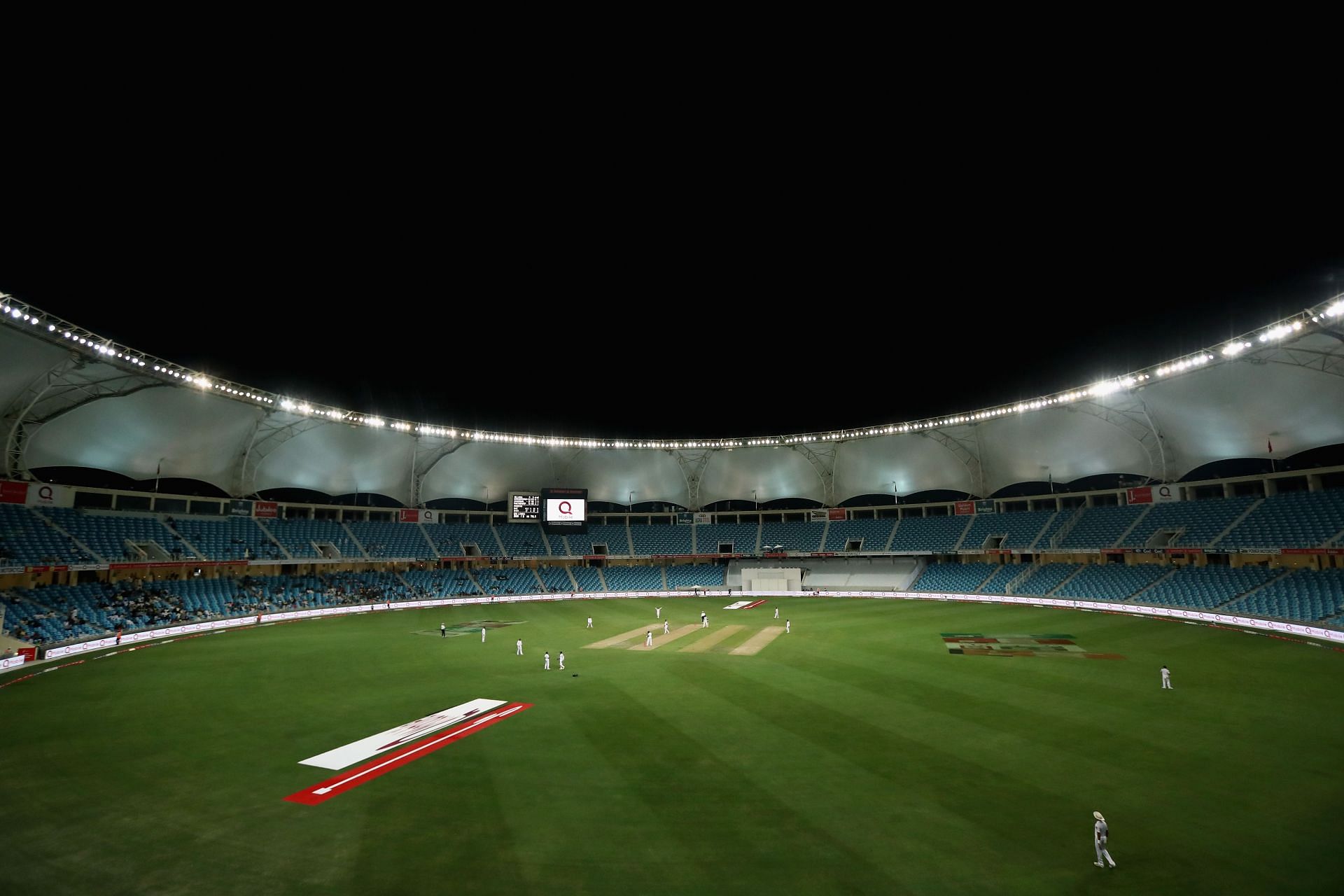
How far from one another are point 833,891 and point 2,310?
135ft

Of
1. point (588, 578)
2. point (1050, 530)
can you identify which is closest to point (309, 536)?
point (588, 578)

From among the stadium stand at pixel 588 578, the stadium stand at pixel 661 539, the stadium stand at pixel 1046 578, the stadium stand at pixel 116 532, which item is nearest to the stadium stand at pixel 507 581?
the stadium stand at pixel 588 578

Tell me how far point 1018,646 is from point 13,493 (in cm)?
6226

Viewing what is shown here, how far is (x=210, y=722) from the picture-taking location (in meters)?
18.9

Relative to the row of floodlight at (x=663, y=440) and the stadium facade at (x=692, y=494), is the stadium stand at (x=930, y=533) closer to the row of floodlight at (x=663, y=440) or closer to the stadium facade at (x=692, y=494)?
the stadium facade at (x=692, y=494)

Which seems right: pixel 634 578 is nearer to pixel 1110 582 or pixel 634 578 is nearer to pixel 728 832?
pixel 1110 582

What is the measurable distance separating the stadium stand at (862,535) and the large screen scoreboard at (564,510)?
29.2 metres

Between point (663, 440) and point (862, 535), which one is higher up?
point (663, 440)

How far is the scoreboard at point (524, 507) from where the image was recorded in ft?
216

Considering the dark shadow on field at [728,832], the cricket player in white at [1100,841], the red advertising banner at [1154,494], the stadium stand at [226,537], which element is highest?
the red advertising banner at [1154,494]

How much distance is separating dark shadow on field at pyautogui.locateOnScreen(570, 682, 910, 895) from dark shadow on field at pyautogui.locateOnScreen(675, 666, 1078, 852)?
300cm

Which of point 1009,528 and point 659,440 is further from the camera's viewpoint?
point 659,440

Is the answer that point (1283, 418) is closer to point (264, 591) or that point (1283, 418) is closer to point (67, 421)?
point (264, 591)

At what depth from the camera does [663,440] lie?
68875mm
